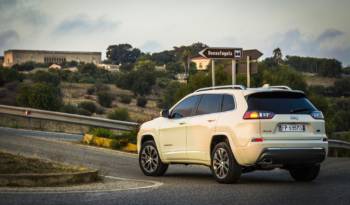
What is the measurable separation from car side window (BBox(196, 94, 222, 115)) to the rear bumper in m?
1.49

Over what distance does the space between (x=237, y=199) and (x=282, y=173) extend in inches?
221

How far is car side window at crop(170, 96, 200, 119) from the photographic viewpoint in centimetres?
1498

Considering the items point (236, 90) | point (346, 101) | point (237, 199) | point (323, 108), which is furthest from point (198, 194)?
point (346, 101)

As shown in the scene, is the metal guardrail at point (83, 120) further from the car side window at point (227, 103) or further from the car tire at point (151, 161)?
the car side window at point (227, 103)

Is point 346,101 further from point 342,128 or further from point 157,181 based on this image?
point 157,181

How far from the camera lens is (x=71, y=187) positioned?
1243cm

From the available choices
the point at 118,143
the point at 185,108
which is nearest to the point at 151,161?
the point at 185,108

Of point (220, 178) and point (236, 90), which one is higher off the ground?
point (236, 90)

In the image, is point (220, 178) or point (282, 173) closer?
point (220, 178)

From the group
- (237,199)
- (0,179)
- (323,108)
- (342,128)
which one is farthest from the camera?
(342,128)

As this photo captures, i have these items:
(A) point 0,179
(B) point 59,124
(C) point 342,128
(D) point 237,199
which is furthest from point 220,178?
(C) point 342,128

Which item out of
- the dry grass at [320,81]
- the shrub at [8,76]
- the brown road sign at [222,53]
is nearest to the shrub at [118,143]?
the brown road sign at [222,53]

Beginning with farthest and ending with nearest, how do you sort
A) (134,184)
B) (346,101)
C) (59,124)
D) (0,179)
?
(346,101) → (59,124) → (134,184) → (0,179)

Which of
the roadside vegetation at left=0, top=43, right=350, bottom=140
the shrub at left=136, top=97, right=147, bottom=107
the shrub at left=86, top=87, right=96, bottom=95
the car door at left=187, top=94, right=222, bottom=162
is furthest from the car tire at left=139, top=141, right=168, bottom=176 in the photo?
the shrub at left=86, top=87, right=96, bottom=95
